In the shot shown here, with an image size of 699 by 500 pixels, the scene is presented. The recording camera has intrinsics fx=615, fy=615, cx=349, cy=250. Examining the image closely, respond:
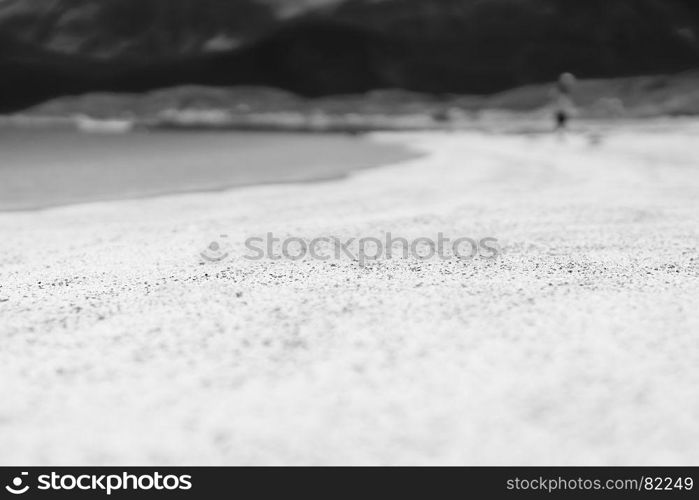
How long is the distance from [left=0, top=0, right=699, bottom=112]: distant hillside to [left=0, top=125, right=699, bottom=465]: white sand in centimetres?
7446

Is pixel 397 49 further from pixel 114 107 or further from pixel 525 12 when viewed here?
pixel 114 107

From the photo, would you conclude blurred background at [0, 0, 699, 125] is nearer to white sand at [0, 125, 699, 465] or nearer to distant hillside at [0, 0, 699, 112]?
distant hillside at [0, 0, 699, 112]

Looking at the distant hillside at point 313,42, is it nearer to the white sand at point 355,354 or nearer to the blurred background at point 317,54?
the blurred background at point 317,54

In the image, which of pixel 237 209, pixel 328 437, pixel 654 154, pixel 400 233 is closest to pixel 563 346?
pixel 328 437

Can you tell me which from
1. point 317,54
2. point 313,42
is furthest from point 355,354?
point 313,42

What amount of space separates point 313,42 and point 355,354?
322 ft

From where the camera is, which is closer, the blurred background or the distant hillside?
the blurred background

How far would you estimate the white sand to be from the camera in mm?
1948

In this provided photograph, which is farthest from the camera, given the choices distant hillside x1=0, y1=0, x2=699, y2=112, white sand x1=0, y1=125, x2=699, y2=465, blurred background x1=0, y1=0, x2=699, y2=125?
distant hillside x1=0, y1=0, x2=699, y2=112

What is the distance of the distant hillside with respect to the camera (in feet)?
259

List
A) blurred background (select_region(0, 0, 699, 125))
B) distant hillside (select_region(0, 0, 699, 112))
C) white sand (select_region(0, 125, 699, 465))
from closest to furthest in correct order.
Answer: white sand (select_region(0, 125, 699, 465))
blurred background (select_region(0, 0, 699, 125))
distant hillside (select_region(0, 0, 699, 112))

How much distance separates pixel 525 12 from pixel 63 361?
88.9 meters

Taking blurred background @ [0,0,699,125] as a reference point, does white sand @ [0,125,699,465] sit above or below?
below

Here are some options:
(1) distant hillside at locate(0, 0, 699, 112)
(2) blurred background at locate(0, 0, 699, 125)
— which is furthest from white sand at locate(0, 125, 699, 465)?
(1) distant hillside at locate(0, 0, 699, 112)
